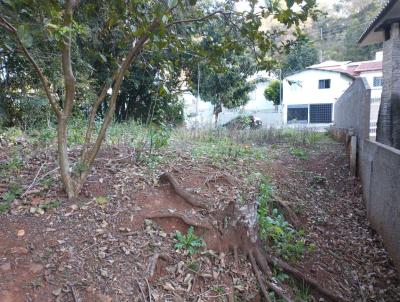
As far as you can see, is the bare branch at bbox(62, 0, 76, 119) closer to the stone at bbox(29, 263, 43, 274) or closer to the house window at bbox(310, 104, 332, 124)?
the stone at bbox(29, 263, 43, 274)

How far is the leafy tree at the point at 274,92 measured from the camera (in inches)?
1096

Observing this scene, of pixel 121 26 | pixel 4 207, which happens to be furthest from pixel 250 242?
pixel 121 26

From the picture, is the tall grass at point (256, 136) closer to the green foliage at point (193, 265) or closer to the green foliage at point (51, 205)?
the green foliage at point (51, 205)

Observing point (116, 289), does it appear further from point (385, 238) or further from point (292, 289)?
point (385, 238)

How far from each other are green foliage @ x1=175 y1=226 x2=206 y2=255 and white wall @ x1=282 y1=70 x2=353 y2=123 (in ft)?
74.5


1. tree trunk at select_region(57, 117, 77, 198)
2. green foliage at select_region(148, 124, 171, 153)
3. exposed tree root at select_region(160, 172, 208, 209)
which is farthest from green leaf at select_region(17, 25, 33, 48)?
green foliage at select_region(148, 124, 171, 153)

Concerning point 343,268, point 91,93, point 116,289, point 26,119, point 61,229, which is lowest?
point 343,268

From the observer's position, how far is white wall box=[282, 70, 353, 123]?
24.7 meters

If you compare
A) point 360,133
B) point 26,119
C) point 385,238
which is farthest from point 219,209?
point 26,119

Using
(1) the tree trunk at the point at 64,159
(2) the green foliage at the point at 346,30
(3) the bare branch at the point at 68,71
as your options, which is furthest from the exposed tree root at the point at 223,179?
(2) the green foliage at the point at 346,30

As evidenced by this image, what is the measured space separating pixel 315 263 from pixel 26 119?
6000mm

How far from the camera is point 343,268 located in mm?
3754

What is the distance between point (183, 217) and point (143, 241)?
1.64 feet

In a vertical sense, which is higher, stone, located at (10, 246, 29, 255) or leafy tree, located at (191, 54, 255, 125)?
leafy tree, located at (191, 54, 255, 125)
